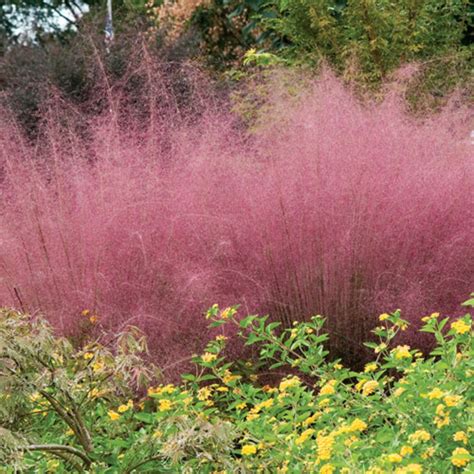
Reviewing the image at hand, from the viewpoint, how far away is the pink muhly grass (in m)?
3.67

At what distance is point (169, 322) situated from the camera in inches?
142

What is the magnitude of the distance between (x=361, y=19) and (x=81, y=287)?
4916 mm

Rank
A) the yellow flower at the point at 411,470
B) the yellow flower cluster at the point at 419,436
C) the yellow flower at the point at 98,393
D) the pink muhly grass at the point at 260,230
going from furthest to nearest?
the pink muhly grass at the point at 260,230
the yellow flower at the point at 98,393
the yellow flower cluster at the point at 419,436
the yellow flower at the point at 411,470

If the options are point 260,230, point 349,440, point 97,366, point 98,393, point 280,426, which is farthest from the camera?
point 260,230

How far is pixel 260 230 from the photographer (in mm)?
3809

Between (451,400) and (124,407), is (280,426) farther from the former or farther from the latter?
(451,400)

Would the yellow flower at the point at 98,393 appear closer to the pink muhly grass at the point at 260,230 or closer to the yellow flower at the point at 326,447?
the pink muhly grass at the point at 260,230

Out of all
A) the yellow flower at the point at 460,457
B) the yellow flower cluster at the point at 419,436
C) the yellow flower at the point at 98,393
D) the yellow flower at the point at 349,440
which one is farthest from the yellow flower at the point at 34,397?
the yellow flower at the point at 460,457

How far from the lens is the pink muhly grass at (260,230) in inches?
145

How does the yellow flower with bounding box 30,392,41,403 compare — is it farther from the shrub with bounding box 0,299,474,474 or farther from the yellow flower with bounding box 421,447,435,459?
the yellow flower with bounding box 421,447,435,459

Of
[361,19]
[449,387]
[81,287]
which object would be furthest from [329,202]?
[361,19]

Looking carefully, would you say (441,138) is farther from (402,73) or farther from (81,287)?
(81,287)

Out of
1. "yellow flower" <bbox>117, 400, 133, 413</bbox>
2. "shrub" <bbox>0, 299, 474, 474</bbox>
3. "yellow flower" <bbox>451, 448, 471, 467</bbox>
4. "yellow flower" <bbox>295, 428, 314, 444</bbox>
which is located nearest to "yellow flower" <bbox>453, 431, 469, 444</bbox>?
"shrub" <bbox>0, 299, 474, 474</bbox>

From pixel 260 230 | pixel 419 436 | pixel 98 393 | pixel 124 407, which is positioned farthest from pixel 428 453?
pixel 260 230
